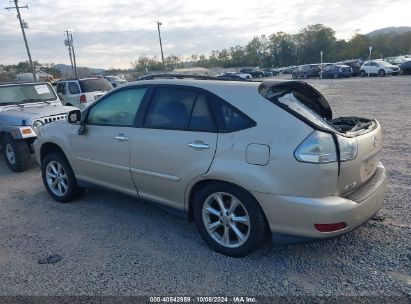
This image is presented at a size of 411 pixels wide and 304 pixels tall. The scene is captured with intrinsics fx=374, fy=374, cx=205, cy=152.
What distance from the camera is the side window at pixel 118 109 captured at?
419 centimetres

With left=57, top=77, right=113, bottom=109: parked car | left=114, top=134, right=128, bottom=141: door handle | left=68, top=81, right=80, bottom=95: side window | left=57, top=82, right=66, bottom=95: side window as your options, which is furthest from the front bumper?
left=57, top=82, right=66, bottom=95: side window

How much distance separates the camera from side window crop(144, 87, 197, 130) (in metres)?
3.70

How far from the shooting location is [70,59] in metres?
54.4

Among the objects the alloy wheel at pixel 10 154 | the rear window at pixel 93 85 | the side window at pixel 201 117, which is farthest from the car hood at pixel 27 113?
the rear window at pixel 93 85

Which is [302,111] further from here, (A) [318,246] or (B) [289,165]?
(A) [318,246]

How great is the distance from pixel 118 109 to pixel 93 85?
416 inches

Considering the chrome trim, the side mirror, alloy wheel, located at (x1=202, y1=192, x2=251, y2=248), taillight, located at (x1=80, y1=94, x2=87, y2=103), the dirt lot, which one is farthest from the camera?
taillight, located at (x1=80, y1=94, x2=87, y2=103)

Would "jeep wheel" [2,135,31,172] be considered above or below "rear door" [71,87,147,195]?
below

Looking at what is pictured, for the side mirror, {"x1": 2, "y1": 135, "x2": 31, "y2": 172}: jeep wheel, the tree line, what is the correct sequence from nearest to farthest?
1. the side mirror
2. {"x1": 2, "y1": 135, "x2": 31, "y2": 172}: jeep wheel
3. the tree line

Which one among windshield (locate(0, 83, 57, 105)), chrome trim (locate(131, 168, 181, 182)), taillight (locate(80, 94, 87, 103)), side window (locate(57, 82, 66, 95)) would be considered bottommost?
chrome trim (locate(131, 168, 181, 182))

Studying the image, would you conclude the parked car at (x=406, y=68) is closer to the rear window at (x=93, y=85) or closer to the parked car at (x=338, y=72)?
the parked car at (x=338, y=72)

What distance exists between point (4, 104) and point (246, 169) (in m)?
7.02

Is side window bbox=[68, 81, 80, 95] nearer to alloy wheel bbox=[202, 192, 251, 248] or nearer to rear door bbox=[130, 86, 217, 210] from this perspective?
rear door bbox=[130, 86, 217, 210]

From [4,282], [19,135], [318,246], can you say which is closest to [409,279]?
[318,246]
